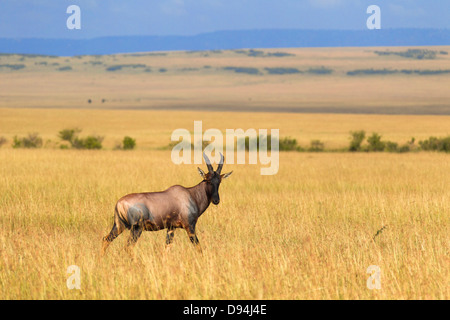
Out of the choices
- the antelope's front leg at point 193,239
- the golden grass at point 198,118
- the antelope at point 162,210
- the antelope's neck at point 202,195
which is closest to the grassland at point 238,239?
the antelope's front leg at point 193,239

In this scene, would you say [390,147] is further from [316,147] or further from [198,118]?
[198,118]

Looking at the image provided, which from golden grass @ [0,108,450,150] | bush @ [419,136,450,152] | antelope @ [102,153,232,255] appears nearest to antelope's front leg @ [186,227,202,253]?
antelope @ [102,153,232,255]

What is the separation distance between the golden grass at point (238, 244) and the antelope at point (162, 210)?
1.01 feet

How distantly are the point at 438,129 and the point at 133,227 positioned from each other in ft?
208

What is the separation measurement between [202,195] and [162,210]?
0.72 meters

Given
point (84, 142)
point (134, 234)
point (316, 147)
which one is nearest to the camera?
point (134, 234)

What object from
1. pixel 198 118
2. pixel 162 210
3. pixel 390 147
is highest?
pixel 198 118

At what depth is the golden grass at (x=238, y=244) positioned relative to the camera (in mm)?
7109

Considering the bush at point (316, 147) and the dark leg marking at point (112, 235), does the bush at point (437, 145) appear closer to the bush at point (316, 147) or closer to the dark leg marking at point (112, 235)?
the bush at point (316, 147)

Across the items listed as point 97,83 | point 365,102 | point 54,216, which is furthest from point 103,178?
point 97,83

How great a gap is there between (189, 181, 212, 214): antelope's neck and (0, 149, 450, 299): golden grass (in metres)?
0.59

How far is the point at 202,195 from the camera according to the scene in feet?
29.0

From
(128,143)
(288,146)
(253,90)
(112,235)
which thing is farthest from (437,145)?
(253,90)

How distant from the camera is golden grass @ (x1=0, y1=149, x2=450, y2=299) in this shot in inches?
280
